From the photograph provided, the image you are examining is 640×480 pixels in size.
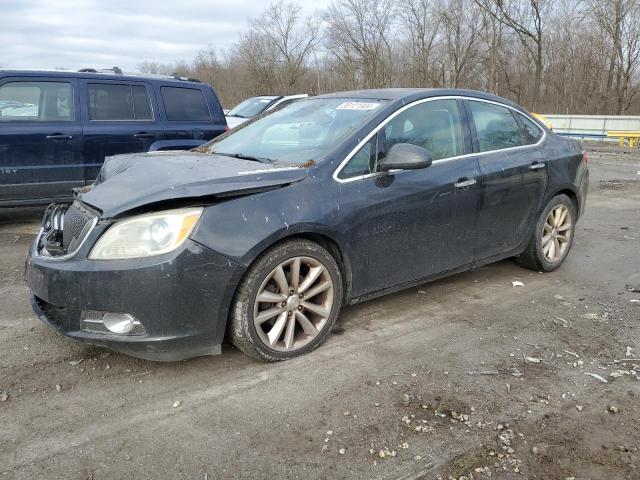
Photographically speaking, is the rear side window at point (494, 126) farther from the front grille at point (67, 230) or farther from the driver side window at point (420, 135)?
the front grille at point (67, 230)

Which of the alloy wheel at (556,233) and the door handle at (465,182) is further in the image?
the alloy wheel at (556,233)

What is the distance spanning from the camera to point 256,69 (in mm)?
51438

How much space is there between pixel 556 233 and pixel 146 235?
3.92m

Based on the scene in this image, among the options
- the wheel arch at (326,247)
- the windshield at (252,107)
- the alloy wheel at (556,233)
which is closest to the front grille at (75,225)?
the wheel arch at (326,247)

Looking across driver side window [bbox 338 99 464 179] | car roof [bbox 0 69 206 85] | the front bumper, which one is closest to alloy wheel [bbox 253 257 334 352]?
the front bumper


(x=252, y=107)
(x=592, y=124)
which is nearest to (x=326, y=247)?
(x=252, y=107)

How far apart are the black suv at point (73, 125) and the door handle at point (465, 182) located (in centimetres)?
433

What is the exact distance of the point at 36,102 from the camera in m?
6.34

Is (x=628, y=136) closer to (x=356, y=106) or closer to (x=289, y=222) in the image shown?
(x=356, y=106)

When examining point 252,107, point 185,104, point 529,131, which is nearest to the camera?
point 529,131

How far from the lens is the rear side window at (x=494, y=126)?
437 centimetres

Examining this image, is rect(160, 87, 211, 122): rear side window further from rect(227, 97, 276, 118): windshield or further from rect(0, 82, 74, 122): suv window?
rect(227, 97, 276, 118): windshield

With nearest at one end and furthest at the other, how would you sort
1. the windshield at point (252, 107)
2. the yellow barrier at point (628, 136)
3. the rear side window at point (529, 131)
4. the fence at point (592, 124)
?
the rear side window at point (529, 131) < the windshield at point (252, 107) < the yellow barrier at point (628, 136) < the fence at point (592, 124)

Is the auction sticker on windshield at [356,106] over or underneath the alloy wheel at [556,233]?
over
